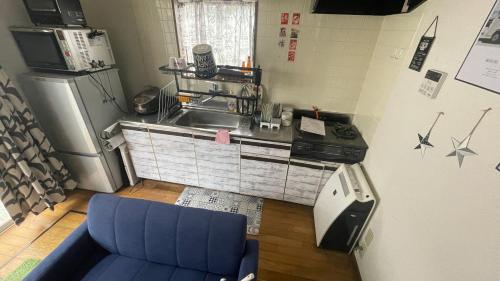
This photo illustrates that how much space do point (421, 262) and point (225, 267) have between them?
100 centimetres

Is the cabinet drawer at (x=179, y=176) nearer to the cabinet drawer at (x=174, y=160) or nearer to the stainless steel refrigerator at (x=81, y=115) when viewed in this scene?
the cabinet drawer at (x=174, y=160)

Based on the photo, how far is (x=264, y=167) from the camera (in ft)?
6.41

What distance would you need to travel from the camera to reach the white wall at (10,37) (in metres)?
1.58

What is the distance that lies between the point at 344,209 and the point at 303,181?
1.72 feet

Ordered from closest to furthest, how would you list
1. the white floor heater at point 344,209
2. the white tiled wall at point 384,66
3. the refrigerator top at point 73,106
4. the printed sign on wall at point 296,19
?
the white tiled wall at point 384,66, the white floor heater at point 344,209, the refrigerator top at point 73,106, the printed sign on wall at point 296,19

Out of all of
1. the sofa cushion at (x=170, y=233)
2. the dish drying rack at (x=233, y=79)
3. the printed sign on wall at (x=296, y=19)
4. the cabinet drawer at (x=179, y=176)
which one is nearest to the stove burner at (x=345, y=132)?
the dish drying rack at (x=233, y=79)

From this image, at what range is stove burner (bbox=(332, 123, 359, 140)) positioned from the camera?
1.85m

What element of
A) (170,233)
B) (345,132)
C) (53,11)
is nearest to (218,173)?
(170,233)

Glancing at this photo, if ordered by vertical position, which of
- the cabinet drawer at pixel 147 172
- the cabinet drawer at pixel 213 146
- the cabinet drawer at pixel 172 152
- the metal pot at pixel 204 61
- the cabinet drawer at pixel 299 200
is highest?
the metal pot at pixel 204 61

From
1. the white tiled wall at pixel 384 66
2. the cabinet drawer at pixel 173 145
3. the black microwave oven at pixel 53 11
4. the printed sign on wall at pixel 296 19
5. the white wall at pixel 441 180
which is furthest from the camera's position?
the cabinet drawer at pixel 173 145

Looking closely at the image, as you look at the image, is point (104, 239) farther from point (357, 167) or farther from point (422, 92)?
point (422, 92)

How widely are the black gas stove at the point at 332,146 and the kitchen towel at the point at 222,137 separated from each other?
61 centimetres

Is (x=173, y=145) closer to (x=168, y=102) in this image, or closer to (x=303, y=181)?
(x=168, y=102)

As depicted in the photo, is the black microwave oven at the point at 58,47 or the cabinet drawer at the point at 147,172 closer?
the black microwave oven at the point at 58,47
